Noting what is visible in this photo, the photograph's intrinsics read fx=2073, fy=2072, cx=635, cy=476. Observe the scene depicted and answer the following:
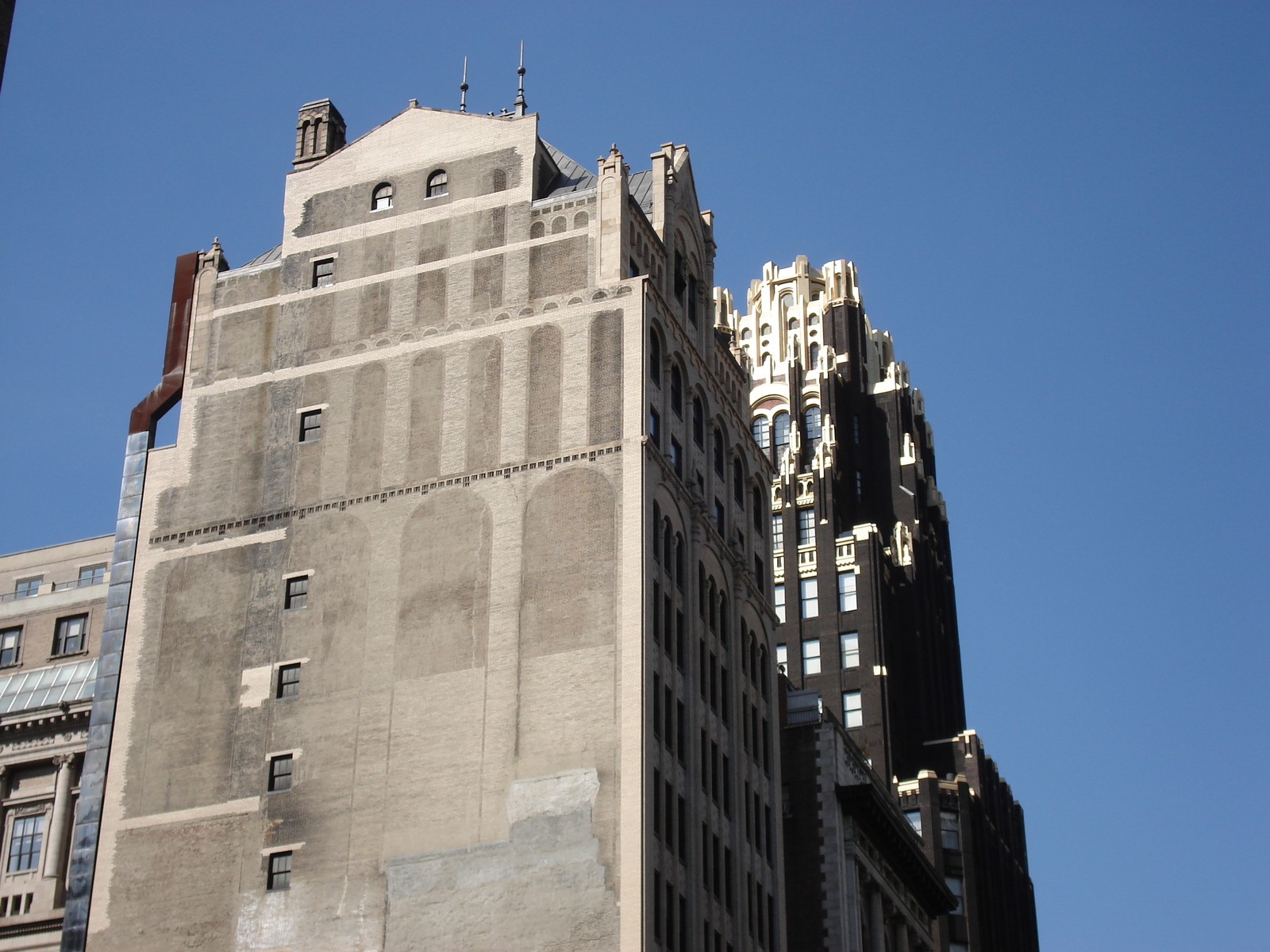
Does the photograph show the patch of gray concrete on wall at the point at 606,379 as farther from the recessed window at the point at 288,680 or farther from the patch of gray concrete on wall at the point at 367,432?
the recessed window at the point at 288,680

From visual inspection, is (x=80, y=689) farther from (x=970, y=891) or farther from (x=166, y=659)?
(x=970, y=891)

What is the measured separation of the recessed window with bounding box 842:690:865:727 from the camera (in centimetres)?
13162

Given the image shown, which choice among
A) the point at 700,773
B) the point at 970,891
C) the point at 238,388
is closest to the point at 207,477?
the point at 238,388

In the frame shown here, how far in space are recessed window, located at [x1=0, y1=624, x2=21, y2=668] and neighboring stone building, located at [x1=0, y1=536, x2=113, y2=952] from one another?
33 mm

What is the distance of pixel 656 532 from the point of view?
77375 millimetres

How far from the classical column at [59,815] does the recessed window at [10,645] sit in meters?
6.80

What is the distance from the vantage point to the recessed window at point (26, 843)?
78188mm

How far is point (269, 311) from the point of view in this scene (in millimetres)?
87000

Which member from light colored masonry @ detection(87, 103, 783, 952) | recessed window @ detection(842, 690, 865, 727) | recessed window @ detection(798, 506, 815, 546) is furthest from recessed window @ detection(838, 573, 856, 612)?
light colored masonry @ detection(87, 103, 783, 952)

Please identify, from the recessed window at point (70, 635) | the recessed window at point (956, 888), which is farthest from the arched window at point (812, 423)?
the recessed window at point (70, 635)

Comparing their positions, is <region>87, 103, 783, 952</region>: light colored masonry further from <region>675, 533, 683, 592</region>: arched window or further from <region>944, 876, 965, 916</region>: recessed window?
<region>944, 876, 965, 916</region>: recessed window

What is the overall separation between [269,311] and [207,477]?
787 cm

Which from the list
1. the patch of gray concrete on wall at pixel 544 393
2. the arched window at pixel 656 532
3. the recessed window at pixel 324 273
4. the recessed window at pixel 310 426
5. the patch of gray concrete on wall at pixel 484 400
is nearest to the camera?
the arched window at pixel 656 532

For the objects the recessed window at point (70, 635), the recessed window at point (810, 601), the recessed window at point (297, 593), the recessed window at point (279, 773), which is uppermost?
the recessed window at point (810, 601)
